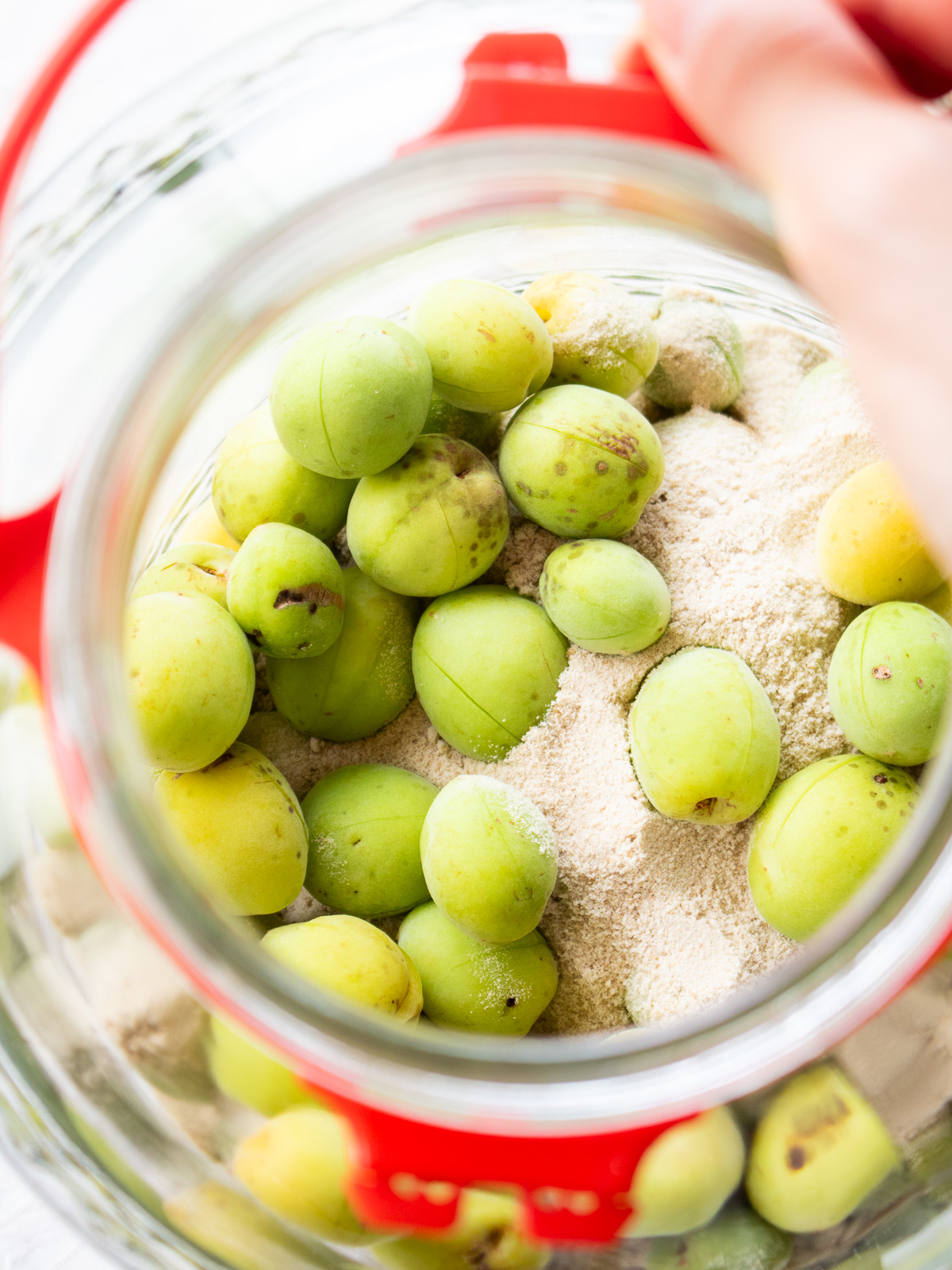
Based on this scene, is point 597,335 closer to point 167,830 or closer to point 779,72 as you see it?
point 779,72

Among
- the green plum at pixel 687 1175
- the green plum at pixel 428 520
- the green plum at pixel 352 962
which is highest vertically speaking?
the green plum at pixel 428 520

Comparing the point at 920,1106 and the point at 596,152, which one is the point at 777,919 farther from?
the point at 596,152

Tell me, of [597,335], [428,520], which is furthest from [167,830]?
[597,335]

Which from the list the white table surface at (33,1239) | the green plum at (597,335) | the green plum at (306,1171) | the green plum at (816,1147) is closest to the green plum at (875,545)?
the green plum at (597,335)

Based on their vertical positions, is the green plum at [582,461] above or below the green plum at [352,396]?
below

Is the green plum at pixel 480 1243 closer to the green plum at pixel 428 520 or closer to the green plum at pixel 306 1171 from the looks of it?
the green plum at pixel 306 1171

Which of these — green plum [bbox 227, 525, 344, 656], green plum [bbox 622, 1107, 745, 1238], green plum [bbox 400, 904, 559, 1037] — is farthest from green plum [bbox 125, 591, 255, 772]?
green plum [bbox 622, 1107, 745, 1238]

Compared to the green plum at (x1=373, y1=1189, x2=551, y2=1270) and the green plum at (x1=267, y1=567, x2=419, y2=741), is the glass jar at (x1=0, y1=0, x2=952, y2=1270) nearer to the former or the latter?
the green plum at (x1=373, y1=1189, x2=551, y2=1270)
